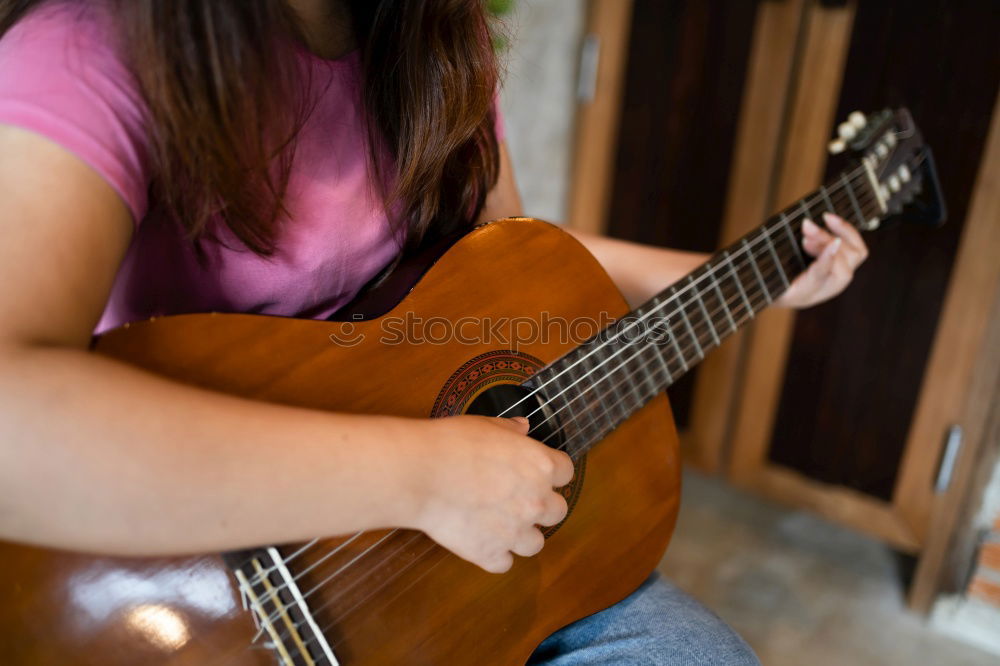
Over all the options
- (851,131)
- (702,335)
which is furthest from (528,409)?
(851,131)

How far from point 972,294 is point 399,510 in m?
1.24

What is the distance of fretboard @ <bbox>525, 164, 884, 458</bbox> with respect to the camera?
0.72 metres

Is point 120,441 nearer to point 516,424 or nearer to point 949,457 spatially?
point 516,424

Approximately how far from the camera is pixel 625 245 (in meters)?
0.97

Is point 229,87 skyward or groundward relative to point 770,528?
skyward

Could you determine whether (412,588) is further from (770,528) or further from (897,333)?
(770,528)

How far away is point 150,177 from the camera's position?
0.53m

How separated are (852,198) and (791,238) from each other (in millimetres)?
123

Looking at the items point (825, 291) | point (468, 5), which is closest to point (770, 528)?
point (825, 291)

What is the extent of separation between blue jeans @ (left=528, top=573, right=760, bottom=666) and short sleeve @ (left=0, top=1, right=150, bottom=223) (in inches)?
21.5

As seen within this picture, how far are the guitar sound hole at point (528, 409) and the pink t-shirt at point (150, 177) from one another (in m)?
0.19

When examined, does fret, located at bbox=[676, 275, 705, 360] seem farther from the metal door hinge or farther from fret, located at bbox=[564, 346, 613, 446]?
the metal door hinge

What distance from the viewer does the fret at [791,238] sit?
89 centimetres

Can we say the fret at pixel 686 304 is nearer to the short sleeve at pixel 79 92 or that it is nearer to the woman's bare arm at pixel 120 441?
the woman's bare arm at pixel 120 441
